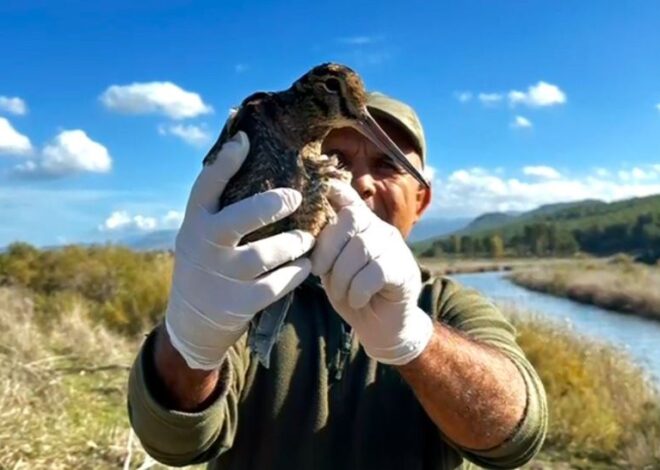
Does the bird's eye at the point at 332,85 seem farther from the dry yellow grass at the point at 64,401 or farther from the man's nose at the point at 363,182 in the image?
Answer: the dry yellow grass at the point at 64,401

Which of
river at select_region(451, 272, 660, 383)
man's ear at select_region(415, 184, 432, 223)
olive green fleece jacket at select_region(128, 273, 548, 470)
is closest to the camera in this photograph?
olive green fleece jacket at select_region(128, 273, 548, 470)

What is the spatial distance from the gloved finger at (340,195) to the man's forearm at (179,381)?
68 cm

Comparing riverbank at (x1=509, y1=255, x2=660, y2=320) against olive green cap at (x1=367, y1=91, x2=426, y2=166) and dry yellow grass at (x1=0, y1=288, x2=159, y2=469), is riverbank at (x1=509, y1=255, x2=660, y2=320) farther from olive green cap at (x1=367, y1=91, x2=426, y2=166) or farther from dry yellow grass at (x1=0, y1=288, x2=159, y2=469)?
olive green cap at (x1=367, y1=91, x2=426, y2=166)

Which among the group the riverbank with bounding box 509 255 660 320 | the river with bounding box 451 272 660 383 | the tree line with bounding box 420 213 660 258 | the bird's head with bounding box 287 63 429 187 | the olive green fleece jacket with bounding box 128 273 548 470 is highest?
the tree line with bounding box 420 213 660 258

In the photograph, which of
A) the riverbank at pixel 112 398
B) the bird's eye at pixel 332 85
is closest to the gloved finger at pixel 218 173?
the bird's eye at pixel 332 85

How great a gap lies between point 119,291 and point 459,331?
14.2 m

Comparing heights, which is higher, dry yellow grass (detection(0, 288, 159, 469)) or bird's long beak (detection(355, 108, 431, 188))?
bird's long beak (detection(355, 108, 431, 188))

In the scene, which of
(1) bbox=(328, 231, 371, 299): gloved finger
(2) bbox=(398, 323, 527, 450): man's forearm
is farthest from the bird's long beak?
(2) bbox=(398, 323, 527, 450): man's forearm

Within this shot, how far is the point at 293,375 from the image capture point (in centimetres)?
306

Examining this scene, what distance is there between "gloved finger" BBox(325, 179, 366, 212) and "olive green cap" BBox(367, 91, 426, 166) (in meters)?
0.95

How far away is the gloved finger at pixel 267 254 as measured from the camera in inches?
89.4

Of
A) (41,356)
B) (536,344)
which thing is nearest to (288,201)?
(41,356)

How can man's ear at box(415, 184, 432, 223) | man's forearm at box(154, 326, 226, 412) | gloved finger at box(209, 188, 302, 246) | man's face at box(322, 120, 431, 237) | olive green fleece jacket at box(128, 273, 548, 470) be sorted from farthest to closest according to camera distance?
1. man's ear at box(415, 184, 432, 223)
2. man's face at box(322, 120, 431, 237)
3. olive green fleece jacket at box(128, 273, 548, 470)
4. man's forearm at box(154, 326, 226, 412)
5. gloved finger at box(209, 188, 302, 246)

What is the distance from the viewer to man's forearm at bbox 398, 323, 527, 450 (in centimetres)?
265
